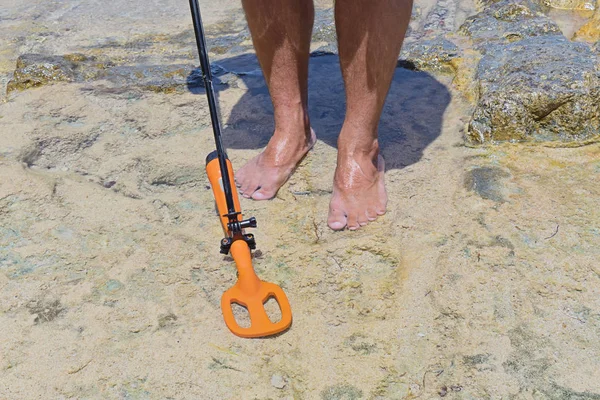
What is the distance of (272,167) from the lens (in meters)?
2.23

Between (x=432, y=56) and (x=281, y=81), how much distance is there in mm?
1131

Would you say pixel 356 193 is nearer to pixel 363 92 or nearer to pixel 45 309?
pixel 363 92

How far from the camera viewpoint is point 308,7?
215cm

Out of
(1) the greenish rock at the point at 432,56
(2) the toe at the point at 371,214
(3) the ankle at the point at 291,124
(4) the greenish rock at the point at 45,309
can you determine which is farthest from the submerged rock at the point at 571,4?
(4) the greenish rock at the point at 45,309

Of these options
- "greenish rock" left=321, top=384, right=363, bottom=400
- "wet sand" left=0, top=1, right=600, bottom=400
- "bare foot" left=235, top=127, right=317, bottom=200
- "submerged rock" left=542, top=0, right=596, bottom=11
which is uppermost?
"bare foot" left=235, top=127, right=317, bottom=200

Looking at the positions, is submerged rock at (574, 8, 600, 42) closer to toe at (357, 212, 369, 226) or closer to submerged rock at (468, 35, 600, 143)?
submerged rock at (468, 35, 600, 143)

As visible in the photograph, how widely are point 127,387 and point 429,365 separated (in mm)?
730

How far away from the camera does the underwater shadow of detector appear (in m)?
2.46

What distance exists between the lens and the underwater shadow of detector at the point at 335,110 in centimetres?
246

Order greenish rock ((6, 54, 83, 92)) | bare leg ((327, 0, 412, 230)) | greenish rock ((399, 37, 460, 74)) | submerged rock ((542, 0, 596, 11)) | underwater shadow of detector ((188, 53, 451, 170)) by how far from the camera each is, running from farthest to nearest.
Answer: submerged rock ((542, 0, 596, 11)) → greenish rock ((399, 37, 460, 74)) → greenish rock ((6, 54, 83, 92)) → underwater shadow of detector ((188, 53, 451, 170)) → bare leg ((327, 0, 412, 230))

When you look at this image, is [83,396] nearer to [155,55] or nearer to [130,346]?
[130,346]

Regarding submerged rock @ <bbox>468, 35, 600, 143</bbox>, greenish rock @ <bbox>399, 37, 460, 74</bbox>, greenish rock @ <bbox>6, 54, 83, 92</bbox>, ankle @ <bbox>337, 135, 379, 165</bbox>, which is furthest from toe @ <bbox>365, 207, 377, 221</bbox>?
greenish rock @ <bbox>6, 54, 83, 92</bbox>

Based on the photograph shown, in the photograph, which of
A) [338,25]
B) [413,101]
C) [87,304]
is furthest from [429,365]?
[413,101]

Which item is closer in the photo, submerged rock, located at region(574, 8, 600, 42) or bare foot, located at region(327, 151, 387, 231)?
bare foot, located at region(327, 151, 387, 231)
